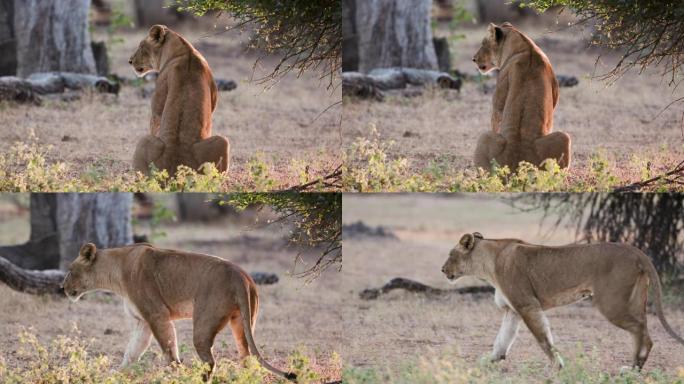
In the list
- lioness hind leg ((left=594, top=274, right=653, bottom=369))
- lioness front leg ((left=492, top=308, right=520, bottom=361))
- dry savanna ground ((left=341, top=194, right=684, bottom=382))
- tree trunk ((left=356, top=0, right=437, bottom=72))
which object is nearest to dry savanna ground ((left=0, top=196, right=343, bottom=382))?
dry savanna ground ((left=341, top=194, right=684, bottom=382))

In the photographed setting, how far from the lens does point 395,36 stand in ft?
42.7

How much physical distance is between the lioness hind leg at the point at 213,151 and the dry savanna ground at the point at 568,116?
6.07 feet

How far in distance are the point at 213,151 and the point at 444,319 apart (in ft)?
9.05

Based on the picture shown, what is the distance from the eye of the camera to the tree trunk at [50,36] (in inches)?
508

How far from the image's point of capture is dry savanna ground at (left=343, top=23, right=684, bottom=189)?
12.6 meters

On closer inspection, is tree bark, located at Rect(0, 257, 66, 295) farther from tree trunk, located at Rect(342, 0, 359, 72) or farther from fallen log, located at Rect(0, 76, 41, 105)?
tree trunk, located at Rect(342, 0, 359, 72)

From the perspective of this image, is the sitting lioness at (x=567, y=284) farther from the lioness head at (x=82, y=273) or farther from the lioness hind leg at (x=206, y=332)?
the lioness head at (x=82, y=273)

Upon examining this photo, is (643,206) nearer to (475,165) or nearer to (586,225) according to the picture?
(586,225)

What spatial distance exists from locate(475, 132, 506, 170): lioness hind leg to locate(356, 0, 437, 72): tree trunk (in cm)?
161

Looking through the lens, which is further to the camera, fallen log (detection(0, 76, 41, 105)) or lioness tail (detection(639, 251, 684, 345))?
fallen log (detection(0, 76, 41, 105))

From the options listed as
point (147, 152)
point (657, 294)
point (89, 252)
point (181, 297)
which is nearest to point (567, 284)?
point (657, 294)

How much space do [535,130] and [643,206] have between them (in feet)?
10.6

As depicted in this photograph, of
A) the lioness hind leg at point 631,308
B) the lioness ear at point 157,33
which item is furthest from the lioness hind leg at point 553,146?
the lioness ear at point 157,33

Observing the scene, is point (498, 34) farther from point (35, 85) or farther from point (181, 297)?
point (35, 85)
